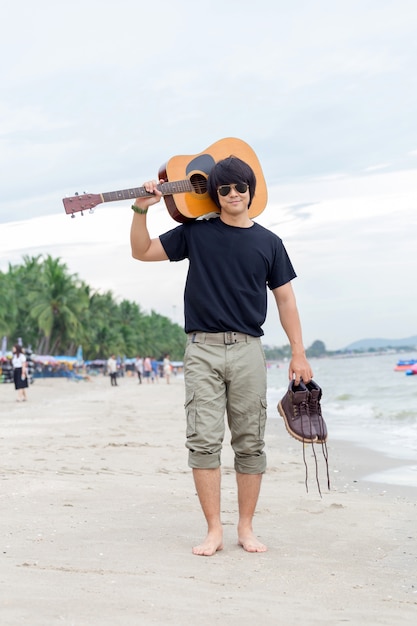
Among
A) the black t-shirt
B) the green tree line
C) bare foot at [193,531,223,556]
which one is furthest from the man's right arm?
the green tree line

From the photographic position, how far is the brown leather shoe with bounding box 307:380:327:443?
4430 millimetres

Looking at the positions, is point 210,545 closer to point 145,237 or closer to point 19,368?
point 145,237

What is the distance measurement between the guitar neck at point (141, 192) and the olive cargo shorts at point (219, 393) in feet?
2.43

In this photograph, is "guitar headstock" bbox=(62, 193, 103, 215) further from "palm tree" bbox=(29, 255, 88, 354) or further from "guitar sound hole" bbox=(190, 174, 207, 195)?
"palm tree" bbox=(29, 255, 88, 354)

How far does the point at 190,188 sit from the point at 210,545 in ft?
5.87

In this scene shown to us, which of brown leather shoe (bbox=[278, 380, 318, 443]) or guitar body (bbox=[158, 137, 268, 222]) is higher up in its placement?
guitar body (bbox=[158, 137, 268, 222])

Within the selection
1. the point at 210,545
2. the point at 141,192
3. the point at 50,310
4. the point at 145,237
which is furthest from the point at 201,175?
the point at 50,310

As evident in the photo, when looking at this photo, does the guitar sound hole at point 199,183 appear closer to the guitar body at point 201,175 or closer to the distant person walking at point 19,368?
the guitar body at point 201,175

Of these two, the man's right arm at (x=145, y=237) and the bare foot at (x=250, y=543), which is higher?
the man's right arm at (x=145, y=237)

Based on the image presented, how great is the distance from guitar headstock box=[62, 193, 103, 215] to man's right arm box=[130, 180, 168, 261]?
21 centimetres

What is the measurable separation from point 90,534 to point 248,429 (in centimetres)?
104

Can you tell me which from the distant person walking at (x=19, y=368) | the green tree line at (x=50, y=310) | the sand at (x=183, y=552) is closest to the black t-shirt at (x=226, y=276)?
the sand at (x=183, y=552)

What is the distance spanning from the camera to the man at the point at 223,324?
428 cm

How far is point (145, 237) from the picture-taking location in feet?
14.5
